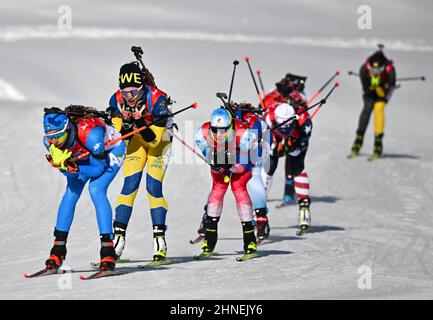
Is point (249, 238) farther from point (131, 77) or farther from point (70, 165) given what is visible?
point (70, 165)

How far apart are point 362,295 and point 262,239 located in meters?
3.61

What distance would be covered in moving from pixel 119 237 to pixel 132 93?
6.18 feet

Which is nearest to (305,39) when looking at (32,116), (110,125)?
(32,116)

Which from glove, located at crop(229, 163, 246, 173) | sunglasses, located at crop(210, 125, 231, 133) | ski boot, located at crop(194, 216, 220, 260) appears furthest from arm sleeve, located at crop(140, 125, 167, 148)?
ski boot, located at crop(194, 216, 220, 260)

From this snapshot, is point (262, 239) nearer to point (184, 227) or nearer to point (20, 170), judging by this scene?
point (184, 227)

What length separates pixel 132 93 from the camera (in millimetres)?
15688

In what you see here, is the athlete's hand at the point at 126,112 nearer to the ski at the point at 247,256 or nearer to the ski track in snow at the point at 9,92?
the ski at the point at 247,256

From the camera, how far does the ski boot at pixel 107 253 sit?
49.3 ft

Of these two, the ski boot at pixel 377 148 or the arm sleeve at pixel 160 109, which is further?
the ski boot at pixel 377 148

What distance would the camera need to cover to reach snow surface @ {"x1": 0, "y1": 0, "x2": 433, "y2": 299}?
51.1 feet

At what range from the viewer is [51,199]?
21453mm

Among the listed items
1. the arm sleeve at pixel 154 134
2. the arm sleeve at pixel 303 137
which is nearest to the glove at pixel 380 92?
the arm sleeve at pixel 303 137

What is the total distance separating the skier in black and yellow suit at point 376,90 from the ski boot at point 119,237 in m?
10.5

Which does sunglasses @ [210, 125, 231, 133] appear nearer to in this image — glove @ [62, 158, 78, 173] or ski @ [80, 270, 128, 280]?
glove @ [62, 158, 78, 173]
